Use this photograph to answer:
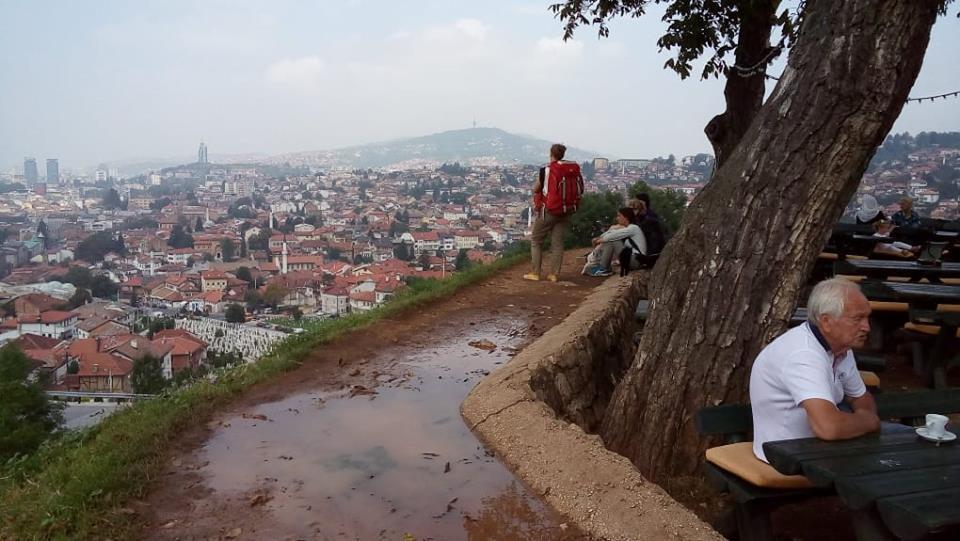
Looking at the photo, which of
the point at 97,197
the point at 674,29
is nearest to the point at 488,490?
the point at 674,29

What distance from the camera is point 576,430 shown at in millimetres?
3707

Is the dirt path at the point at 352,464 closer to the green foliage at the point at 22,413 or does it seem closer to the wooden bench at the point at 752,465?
the wooden bench at the point at 752,465

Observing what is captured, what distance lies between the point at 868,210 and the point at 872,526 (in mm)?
8909

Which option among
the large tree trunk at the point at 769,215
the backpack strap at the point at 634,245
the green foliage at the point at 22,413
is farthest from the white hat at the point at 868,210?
the green foliage at the point at 22,413

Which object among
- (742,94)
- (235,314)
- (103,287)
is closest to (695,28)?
(742,94)

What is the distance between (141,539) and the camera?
9.73 feet

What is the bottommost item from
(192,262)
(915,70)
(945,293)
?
(192,262)

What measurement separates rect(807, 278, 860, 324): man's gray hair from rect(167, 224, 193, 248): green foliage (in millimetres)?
40200

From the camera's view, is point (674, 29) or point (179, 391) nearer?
point (179, 391)

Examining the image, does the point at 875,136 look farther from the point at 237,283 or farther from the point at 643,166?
the point at 643,166

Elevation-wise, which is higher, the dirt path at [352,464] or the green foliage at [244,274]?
the dirt path at [352,464]

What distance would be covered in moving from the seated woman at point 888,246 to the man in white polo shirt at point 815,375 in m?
6.69

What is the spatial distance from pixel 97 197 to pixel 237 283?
44.7m

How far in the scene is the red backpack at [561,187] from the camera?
8.28 meters
